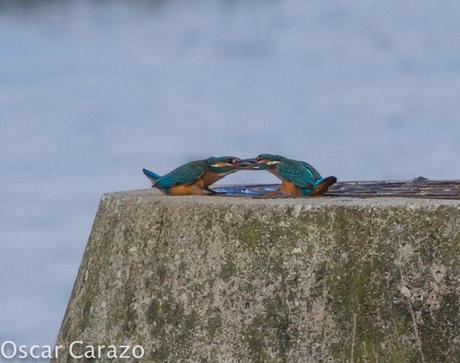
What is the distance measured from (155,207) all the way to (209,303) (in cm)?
36

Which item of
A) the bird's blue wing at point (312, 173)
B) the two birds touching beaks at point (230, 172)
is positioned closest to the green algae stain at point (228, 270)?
the two birds touching beaks at point (230, 172)

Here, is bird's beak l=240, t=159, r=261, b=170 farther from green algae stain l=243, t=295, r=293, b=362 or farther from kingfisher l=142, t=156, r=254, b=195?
green algae stain l=243, t=295, r=293, b=362

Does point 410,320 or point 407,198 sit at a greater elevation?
point 407,198

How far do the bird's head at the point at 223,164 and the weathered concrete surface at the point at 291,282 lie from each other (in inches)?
7.0

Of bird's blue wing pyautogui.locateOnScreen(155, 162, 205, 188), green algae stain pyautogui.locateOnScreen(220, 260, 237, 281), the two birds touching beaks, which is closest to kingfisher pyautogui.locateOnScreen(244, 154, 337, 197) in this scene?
the two birds touching beaks

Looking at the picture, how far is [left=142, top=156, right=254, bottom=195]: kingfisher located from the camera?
3.85 metres

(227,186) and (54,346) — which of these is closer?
(54,346)

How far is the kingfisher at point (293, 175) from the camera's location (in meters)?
3.70

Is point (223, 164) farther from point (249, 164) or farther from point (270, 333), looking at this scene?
point (270, 333)

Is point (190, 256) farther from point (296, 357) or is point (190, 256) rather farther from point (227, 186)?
point (227, 186)

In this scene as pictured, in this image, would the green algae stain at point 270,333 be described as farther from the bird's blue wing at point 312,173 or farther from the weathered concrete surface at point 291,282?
the bird's blue wing at point 312,173

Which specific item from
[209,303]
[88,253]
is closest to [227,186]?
[88,253]

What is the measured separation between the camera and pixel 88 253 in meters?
3.95

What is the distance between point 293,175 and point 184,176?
34 centimetres
